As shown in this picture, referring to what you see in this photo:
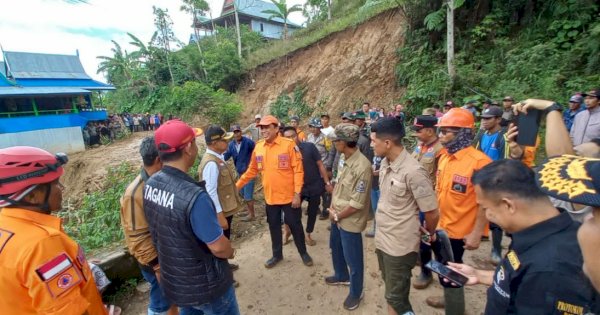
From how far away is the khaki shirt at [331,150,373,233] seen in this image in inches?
110

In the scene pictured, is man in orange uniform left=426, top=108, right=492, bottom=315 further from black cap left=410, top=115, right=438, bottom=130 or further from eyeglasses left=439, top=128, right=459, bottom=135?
black cap left=410, top=115, right=438, bottom=130

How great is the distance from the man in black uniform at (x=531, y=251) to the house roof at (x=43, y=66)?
25932 millimetres

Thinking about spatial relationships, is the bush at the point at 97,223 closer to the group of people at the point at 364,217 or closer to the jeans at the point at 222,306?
the group of people at the point at 364,217

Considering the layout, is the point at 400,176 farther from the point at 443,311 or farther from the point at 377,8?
the point at 377,8

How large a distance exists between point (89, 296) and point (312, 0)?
2248cm

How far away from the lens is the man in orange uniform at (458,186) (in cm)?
253

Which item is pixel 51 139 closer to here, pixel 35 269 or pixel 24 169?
pixel 24 169

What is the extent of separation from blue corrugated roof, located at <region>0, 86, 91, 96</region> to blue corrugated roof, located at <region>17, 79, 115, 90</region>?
2.87ft

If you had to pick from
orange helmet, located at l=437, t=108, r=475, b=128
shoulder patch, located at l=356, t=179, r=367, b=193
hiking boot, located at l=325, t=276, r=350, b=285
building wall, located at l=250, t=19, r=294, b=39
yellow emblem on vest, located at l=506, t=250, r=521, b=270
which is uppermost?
building wall, located at l=250, t=19, r=294, b=39

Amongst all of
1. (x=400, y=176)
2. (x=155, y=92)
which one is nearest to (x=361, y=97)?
(x=400, y=176)

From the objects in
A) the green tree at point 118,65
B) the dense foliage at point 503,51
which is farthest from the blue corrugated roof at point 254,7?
the dense foliage at point 503,51

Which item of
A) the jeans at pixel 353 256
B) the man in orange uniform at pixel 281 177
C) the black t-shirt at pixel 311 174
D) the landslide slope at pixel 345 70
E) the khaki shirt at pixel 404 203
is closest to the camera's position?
the khaki shirt at pixel 404 203

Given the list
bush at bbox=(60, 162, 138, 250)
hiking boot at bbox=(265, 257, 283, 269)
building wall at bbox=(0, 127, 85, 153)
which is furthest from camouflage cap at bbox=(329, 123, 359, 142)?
building wall at bbox=(0, 127, 85, 153)

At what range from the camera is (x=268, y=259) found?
418 cm
